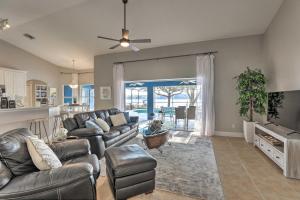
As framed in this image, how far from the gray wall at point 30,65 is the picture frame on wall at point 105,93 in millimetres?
3297

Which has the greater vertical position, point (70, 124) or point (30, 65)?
point (30, 65)

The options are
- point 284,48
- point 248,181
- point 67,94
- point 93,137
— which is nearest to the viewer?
point 248,181

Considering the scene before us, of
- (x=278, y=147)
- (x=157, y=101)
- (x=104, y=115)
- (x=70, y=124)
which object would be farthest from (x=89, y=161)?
(x=157, y=101)

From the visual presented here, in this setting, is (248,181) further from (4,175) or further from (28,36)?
(28,36)

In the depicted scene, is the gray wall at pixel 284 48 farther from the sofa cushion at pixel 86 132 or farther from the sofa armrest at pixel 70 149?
the sofa cushion at pixel 86 132

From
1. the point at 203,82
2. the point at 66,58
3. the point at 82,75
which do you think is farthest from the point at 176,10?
the point at 82,75

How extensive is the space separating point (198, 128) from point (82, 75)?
651cm

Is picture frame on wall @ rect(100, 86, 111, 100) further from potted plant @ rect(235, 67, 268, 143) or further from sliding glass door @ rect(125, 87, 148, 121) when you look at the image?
potted plant @ rect(235, 67, 268, 143)

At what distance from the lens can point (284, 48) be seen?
3656 mm

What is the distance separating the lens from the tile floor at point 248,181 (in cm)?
217

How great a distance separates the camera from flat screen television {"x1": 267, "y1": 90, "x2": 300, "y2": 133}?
2.75 meters

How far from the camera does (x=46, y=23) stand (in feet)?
16.5

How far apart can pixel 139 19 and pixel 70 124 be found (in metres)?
3.15

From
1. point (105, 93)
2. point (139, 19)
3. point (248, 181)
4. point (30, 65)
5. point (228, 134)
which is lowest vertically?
point (248, 181)
